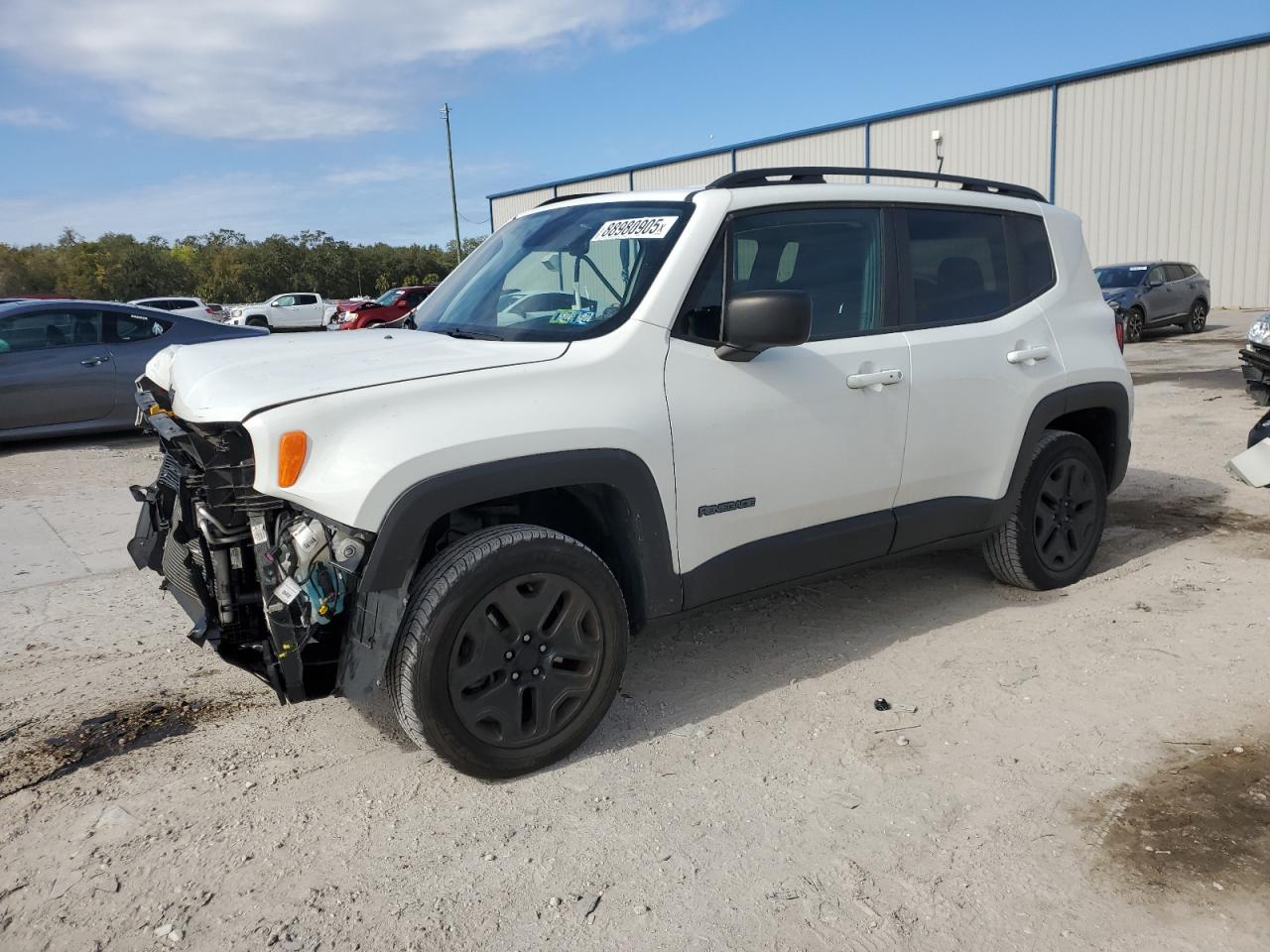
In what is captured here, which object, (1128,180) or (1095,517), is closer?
(1095,517)

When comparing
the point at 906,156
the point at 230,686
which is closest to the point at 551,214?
the point at 230,686

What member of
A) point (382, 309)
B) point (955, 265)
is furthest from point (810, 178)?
point (382, 309)

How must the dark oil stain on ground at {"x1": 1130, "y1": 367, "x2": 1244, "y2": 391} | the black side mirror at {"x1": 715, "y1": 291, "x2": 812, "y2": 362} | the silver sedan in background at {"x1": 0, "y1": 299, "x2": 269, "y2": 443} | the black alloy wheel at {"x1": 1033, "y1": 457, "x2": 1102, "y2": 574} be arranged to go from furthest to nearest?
1. the dark oil stain on ground at {"x1": 1130, "y1": 367, "x2": 1244, "y2": 391}
2. the silver sedan in background at {"x1": 0, "y1": 299, "x2": 269, "y2": 443}
3. the black alloy wheel at {"x1": 1033, "y1": 457, "x2": 1102, "y2": 574}
4. the black side mirror at {"x1": 715, "y1": 291, "x2": 812, "y2": 362}

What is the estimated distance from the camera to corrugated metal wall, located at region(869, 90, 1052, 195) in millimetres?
29094

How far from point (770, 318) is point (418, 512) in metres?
1.29

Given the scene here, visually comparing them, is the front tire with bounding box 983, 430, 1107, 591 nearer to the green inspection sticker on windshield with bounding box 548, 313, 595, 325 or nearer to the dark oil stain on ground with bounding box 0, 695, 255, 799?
the green inspection sticker on windshield with bounding box 548, 313, 595, 325

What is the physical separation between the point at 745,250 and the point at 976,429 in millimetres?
1363

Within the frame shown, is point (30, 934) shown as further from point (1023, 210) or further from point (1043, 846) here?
point (1023, 210)

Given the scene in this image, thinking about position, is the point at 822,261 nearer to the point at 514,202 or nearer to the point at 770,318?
the point at 770,318

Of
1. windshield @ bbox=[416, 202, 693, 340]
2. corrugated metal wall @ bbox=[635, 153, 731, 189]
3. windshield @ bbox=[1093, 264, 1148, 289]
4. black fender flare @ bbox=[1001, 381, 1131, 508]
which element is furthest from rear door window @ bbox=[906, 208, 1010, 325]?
corrugated metal wall @ bbox=[635, 153, 731, 189]

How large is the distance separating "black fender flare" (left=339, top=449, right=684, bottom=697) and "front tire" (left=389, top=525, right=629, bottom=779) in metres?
0.09

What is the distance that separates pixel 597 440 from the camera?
3.18 meters

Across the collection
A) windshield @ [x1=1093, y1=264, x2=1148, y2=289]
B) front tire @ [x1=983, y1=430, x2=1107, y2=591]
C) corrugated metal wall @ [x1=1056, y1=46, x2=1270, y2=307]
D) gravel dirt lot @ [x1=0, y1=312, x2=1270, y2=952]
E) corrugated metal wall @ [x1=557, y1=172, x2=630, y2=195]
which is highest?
corrugated metal wall @ [x1=557, y1=172, x2=630, y2=195]

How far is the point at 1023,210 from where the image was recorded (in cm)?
466
